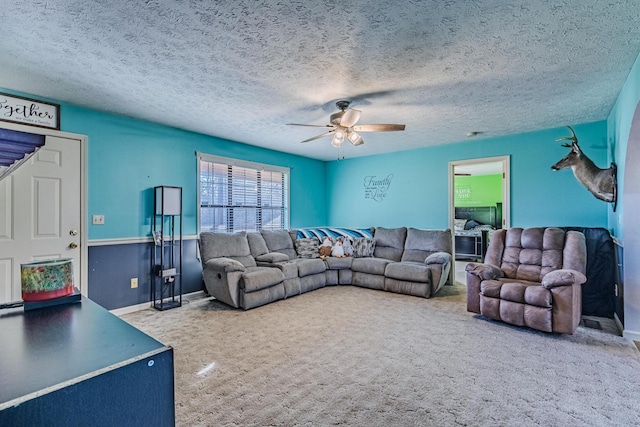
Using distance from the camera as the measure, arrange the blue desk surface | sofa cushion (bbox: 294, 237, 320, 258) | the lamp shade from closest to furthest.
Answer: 1. the blue desk surface
2. the lamp shade
3. sofa cushion (bbox: 294, 237, 320, 258)

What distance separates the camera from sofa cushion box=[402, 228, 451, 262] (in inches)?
198

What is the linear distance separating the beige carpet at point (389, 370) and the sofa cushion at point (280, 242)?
1569 millimetres

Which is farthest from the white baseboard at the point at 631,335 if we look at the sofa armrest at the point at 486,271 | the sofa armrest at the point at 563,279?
the sofa armrest at the point at 486,271

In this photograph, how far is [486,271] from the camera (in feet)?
11.7

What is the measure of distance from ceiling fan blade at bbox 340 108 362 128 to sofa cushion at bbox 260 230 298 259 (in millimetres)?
2494

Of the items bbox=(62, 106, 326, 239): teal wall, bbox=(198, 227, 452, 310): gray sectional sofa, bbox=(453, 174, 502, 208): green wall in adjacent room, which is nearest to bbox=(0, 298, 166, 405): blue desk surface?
bbox=(198, 227, 452, 310): gray sectional sofa

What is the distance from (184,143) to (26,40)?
7.77ft

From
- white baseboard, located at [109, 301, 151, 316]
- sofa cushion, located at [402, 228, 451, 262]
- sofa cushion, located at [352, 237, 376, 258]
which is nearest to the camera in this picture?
white baseboard, located at [109, 301, 151, 316]

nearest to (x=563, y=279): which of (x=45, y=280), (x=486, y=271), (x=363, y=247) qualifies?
(x=486, y=271)

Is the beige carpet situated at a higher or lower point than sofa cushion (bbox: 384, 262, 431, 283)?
lower

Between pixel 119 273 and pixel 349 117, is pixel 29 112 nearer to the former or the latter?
pixel 119 273

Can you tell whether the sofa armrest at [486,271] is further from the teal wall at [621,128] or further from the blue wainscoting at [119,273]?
the blue wainscoting at [119,273]

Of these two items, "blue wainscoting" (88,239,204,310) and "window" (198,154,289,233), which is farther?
"window" (198,154,289,233)

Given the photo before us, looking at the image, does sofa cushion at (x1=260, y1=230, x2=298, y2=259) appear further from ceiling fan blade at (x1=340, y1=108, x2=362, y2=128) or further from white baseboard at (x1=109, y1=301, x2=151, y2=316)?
ceiling fan blade at (x1=340, y1=108, x2=362, y2=128)
